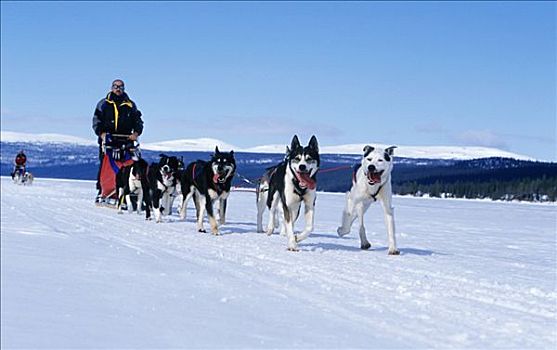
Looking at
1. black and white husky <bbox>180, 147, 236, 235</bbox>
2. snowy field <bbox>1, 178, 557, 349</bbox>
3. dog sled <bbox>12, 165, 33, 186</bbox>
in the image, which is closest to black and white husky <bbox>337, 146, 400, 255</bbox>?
snowy field <bbox>1, 178, 557, 349</bbox>

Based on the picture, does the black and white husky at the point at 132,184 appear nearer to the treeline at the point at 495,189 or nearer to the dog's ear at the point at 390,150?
the dog's ear at the point at 390,150

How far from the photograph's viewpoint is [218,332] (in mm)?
3215

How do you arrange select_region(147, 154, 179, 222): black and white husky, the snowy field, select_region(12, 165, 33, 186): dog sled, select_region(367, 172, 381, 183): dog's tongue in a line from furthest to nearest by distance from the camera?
select_region(12, 165, 33, 186): dog sled < select_region(147, 154, 179, 222): black and white husky < select_region(367, 172, 381, 183): dog's tongue < the snowy field

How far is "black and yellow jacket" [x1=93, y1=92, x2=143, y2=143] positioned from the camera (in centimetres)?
1270

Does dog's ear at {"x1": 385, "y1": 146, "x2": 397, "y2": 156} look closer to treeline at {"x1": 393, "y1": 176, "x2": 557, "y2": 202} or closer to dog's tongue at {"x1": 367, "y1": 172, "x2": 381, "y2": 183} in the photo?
dog's tongue at {"x1": 367, "y1": 172, "x2": 381, "y2": 183}

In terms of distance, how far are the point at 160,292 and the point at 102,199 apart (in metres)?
9.39

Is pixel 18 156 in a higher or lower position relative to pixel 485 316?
higher

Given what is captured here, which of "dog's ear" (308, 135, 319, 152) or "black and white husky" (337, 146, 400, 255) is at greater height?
"dog's ear" (308, 135, 319, 152)

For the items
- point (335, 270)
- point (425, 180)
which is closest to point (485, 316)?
point (335, 270)

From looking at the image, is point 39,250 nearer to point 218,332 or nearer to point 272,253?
point 218,332

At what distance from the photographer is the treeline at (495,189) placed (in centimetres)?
6025

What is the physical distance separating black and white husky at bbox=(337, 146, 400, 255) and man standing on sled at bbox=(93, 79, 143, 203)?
20.6 ft

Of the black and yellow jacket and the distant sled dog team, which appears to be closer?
the distant sled dog team

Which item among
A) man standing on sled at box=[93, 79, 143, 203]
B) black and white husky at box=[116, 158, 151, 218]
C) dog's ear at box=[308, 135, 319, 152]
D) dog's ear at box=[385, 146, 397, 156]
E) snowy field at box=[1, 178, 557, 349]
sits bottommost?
snowy field at box=[1, 178, 557, 349]
